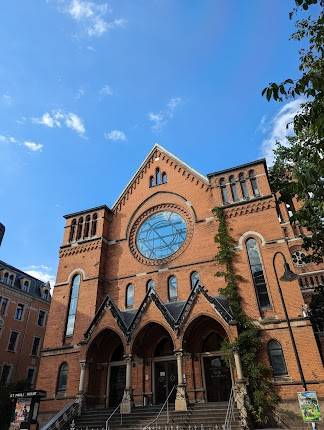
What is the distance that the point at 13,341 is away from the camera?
35.1 meters

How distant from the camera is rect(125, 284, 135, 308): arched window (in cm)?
2278

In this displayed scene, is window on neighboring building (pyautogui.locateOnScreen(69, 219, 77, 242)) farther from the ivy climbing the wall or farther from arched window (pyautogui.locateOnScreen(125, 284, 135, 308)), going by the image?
the ivy climbing the wall

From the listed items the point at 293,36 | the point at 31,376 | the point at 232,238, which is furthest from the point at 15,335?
the point at 293,36

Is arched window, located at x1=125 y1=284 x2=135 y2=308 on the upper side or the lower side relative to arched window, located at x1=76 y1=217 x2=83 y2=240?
lower

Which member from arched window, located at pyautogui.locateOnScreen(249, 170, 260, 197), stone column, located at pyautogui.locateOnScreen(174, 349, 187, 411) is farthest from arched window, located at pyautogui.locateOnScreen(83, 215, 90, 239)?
stone column, located at pyautogui.locateOnScreen(174, 349, 187, 411)

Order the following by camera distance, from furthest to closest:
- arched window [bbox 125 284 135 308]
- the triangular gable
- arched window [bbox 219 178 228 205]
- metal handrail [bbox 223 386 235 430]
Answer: the triangular gable
arched window [bbox 219 178 228 205]
arched window [bbox 125 284 135 308]
metal handrail [bbox 223 386 235 430]

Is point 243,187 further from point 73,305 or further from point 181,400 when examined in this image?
point 73,305

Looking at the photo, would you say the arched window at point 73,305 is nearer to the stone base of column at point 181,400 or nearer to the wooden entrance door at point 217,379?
the stone base of column at point 181,400

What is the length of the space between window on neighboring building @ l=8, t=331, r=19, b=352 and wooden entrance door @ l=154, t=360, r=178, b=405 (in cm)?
2109

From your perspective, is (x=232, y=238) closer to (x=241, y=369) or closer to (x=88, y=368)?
(x=241, y=369)

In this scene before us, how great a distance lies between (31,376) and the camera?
117 feet

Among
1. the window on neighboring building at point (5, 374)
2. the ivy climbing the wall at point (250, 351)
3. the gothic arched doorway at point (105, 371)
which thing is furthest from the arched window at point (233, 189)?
the window on neighboring building at point (5, 374)

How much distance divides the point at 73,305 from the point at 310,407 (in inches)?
657

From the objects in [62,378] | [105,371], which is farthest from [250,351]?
[62,378]
